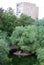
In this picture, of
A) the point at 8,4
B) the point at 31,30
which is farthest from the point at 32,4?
the point at 31,30

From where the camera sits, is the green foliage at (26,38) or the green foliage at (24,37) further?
the green foliage at (26,38)

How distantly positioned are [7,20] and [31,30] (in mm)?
2296

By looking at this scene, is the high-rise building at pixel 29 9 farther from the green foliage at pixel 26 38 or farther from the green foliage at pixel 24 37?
the green foliage at pixel 26 38

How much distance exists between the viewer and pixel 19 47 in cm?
1534

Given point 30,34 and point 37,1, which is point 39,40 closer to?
point 30,34

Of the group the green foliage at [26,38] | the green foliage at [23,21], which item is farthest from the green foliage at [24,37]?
the green foliage at [23,21]

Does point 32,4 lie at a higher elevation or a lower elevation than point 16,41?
higher

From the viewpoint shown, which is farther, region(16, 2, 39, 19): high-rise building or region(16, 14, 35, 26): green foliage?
region(16, 2, 39, 19): high-rise building

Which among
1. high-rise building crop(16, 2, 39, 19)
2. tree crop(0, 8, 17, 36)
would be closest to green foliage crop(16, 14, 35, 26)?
tree crop(0, 8, 17, 36)

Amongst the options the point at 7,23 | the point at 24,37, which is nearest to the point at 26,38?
the point at 24,37

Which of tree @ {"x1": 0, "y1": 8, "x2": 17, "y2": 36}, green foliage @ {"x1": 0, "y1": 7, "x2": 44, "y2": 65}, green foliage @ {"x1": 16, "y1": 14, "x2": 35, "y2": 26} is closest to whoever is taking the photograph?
green foliage @ {"x1": 0, "y1": 7, "x2": 44, "y2": 65}

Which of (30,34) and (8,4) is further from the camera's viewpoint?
(8,4)

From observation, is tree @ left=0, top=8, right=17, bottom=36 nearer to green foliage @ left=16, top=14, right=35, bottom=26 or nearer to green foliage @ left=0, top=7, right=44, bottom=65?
green foliage @ left=0, top=7, right=44, bottom=65

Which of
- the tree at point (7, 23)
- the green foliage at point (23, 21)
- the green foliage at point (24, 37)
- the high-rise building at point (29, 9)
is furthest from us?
the high-rise building at point (29, 9)
